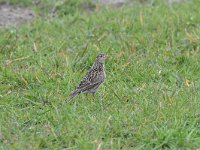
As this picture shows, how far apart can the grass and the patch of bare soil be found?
0.78 ft

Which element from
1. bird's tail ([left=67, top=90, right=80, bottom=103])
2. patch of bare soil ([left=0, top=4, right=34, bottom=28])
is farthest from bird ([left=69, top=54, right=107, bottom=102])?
patch of bare soil ([left=0, top=4, right=34, bottom=28])

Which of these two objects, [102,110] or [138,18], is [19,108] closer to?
[102,110]

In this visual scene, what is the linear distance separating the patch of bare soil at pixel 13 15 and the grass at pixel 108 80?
24 centimetres

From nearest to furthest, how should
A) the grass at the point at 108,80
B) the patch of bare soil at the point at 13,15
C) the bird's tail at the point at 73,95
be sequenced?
the grass at the point at 108,80 → the bird's tail at the point at 73,95 → the patch of bare soil at the point at 13,15

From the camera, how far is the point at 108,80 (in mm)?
8867

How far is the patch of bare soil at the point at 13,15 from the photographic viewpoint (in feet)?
38.6

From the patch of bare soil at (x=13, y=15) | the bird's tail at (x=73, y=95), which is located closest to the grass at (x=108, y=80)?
the bird's tail at (x=73, y=95)

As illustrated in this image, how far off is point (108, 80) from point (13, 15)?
3.80 m

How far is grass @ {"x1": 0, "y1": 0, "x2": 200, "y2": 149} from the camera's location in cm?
693

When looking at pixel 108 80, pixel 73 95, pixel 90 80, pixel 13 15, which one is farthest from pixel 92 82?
pixel 13 15

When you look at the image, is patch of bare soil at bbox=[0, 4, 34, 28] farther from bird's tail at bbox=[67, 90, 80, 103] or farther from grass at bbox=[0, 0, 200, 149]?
bird's tail at bbox=[67, 90, 80, 103]

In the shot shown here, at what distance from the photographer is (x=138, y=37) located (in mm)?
10367

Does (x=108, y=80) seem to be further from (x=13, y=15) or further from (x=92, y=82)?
(x=13, y=15)

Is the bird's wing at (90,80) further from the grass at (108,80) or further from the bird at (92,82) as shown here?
the grass at (108,80)
